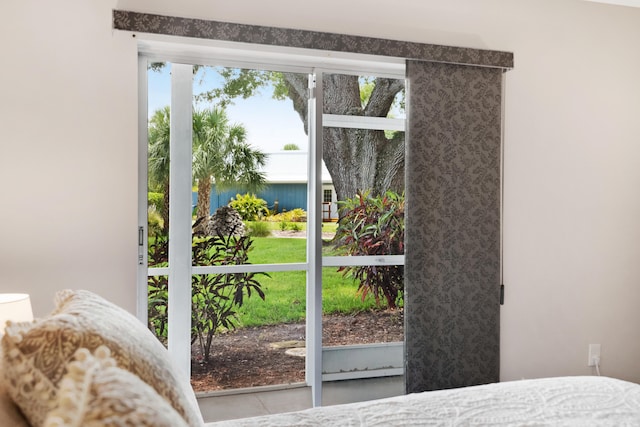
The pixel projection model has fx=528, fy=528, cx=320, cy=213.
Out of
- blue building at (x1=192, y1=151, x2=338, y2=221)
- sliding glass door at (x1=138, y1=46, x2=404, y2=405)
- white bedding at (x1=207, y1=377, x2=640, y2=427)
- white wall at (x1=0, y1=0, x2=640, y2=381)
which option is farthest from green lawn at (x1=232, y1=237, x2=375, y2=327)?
white bedding at (x1=207, y1=377, x2=640, y2=427)

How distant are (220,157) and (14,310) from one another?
1.36 m

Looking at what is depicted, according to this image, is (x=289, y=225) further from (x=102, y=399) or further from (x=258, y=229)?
(x=102, y=399)

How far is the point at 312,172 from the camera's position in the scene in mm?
3045

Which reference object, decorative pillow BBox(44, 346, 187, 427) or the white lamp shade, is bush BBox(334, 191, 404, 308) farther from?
decorative pillow BBox(44, 346, 187, 427)

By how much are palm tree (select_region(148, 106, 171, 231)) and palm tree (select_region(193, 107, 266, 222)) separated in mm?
149

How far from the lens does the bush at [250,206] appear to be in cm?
301

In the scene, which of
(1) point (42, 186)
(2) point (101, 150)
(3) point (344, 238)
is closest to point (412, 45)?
(3) point (344, 238)

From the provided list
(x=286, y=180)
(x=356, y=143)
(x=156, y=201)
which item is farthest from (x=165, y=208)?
(x=356, y=143)

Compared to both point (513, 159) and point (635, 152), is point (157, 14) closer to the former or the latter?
point (513, 159)

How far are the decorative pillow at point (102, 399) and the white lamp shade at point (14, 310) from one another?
4.29ft

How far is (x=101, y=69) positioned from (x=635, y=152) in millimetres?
3290

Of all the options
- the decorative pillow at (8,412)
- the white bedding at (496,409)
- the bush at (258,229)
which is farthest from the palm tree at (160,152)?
the decorative pillow at (8,412)

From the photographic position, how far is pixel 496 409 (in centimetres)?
152

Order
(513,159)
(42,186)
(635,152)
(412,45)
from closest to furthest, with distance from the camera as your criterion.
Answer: (42,186) < (412,45) < (513,159) < (635,152)
